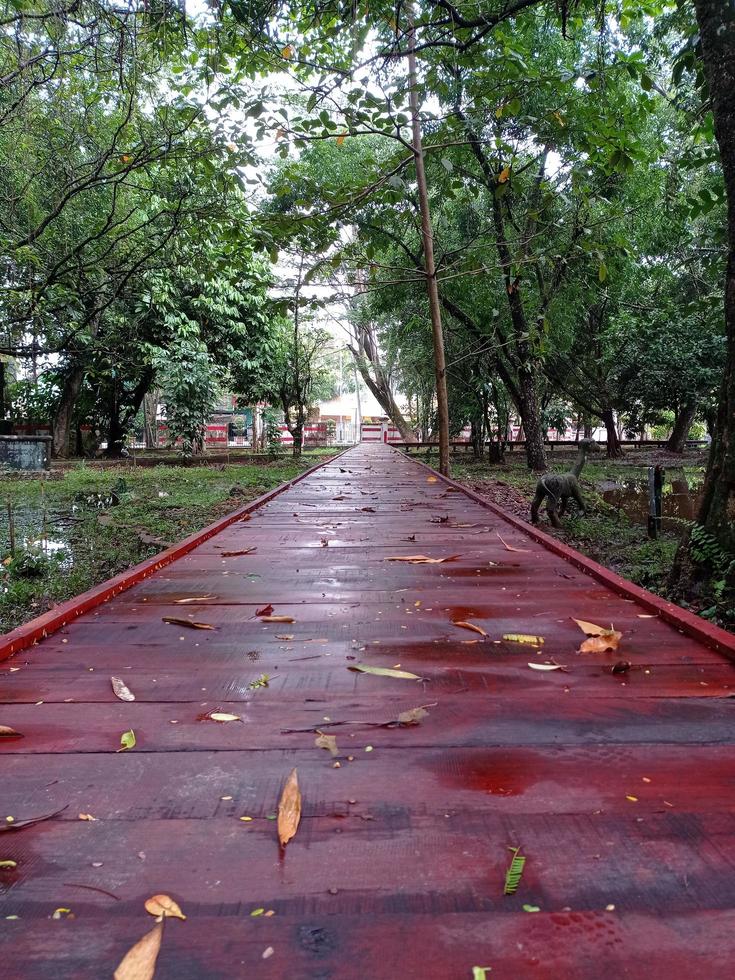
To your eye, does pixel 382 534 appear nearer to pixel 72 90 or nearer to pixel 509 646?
pixel 509 646

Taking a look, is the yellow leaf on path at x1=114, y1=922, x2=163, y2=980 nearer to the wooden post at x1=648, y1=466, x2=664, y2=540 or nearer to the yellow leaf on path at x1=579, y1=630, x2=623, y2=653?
the yellow leaf on path at x1=579, y1=630, x2=623, y2=653

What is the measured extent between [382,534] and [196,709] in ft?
9.46

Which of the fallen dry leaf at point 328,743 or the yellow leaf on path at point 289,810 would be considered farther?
the fallen dry leaf at point 328,743

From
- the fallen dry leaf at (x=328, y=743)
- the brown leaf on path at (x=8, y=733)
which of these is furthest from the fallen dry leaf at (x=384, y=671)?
the brown leaf on path at (x=8, y=733)

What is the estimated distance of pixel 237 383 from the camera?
18094 mm

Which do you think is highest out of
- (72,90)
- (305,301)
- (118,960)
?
(72,90)

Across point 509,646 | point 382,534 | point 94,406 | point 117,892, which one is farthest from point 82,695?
point 94,406

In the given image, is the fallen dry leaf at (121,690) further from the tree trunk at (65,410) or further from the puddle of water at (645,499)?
the tree trunk at (65,410)

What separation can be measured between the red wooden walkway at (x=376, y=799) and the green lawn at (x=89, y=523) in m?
1.93

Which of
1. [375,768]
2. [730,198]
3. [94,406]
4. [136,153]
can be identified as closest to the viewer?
[375,768]

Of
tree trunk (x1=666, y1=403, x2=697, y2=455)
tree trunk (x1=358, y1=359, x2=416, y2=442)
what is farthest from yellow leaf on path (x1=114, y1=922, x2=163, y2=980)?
tree trunk (x1=358, y1=359, x2=416, y2=442)

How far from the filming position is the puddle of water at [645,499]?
279 inches

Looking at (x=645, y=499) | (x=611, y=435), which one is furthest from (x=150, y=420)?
(x=645, y=499)

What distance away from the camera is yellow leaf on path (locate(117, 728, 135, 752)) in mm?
1473
